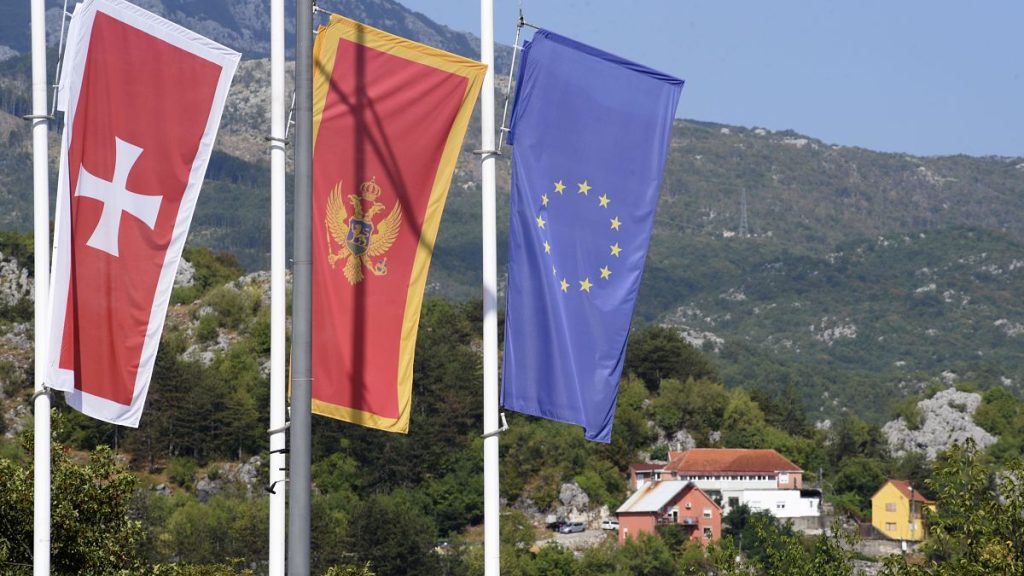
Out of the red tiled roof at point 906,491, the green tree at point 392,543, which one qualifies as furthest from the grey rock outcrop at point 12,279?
the red tiled roof at point 906,491

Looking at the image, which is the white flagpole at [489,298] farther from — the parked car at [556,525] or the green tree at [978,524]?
the parked car at [556,525]

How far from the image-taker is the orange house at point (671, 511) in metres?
126

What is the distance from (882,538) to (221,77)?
125 m

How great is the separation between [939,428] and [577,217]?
162m

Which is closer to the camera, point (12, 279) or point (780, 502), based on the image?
point (780, 502)

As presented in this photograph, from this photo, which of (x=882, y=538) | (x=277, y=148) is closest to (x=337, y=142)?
(x=277, y=148)

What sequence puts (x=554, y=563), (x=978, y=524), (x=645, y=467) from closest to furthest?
(x=978, y=524) < (x=554, y=563) < (x=645, y=467)

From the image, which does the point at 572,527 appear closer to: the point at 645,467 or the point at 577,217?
the point at 645,467

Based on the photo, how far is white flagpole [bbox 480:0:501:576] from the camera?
17875mm

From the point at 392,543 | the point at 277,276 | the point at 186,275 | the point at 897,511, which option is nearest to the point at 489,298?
the point at 277,276

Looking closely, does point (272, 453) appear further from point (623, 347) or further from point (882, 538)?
point (882, 538)

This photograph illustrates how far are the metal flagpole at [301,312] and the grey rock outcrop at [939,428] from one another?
15491cm

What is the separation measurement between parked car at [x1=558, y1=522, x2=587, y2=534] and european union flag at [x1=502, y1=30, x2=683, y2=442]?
110417 mm

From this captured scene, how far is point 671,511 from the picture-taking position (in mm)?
128000
